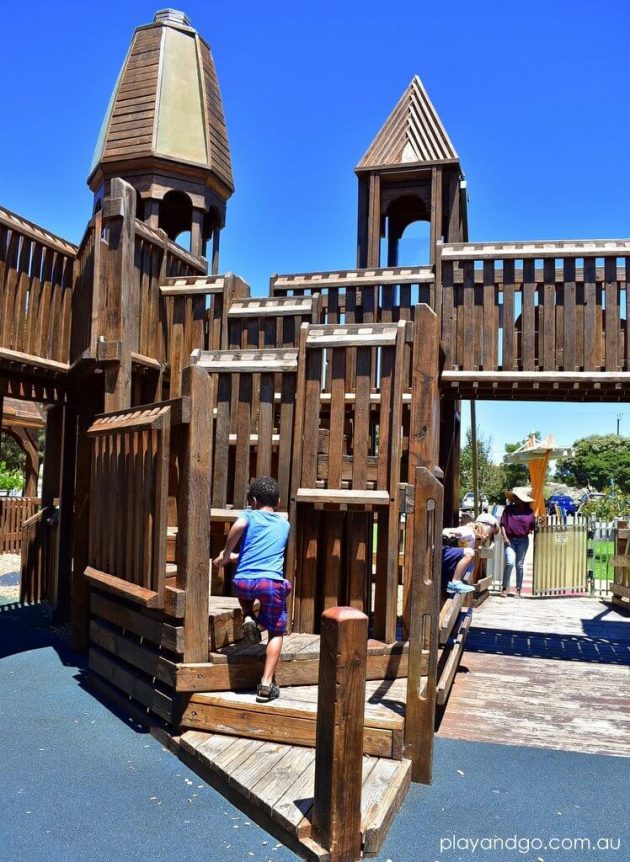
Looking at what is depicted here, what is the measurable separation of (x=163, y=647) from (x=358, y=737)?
91.9 inches

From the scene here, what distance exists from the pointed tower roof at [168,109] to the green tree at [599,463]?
80002 mm

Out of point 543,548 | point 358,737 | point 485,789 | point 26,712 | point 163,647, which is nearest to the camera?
point 358,737

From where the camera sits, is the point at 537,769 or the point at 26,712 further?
the point at 26,712

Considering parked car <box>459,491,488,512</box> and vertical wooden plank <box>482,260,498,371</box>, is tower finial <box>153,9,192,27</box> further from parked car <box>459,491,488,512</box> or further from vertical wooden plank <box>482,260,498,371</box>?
parked car <box>459,491,488,512</box>

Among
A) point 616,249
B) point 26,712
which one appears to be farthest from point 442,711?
point 616,249

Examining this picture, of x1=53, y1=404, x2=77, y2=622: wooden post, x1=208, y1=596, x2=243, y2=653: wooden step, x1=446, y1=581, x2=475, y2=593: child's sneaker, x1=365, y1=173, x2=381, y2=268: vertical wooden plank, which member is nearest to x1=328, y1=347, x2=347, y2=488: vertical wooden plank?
x1=208, y1=596, x2=243, y2=653: wooden step

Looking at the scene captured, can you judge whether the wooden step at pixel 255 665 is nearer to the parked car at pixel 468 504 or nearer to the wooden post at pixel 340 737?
the wooden post at pixel 340 737

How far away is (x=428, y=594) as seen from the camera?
5340 millimetres

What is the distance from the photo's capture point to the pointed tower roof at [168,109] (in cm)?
1109

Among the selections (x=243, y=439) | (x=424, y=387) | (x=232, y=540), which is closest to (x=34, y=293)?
(x=243, y=439)

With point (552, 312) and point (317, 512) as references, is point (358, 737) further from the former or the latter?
point (552, 312)

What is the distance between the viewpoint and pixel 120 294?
8047 millimetres

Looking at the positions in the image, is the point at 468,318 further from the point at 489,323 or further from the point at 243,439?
the point at 243,439

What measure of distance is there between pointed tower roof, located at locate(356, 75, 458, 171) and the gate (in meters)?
7.48
